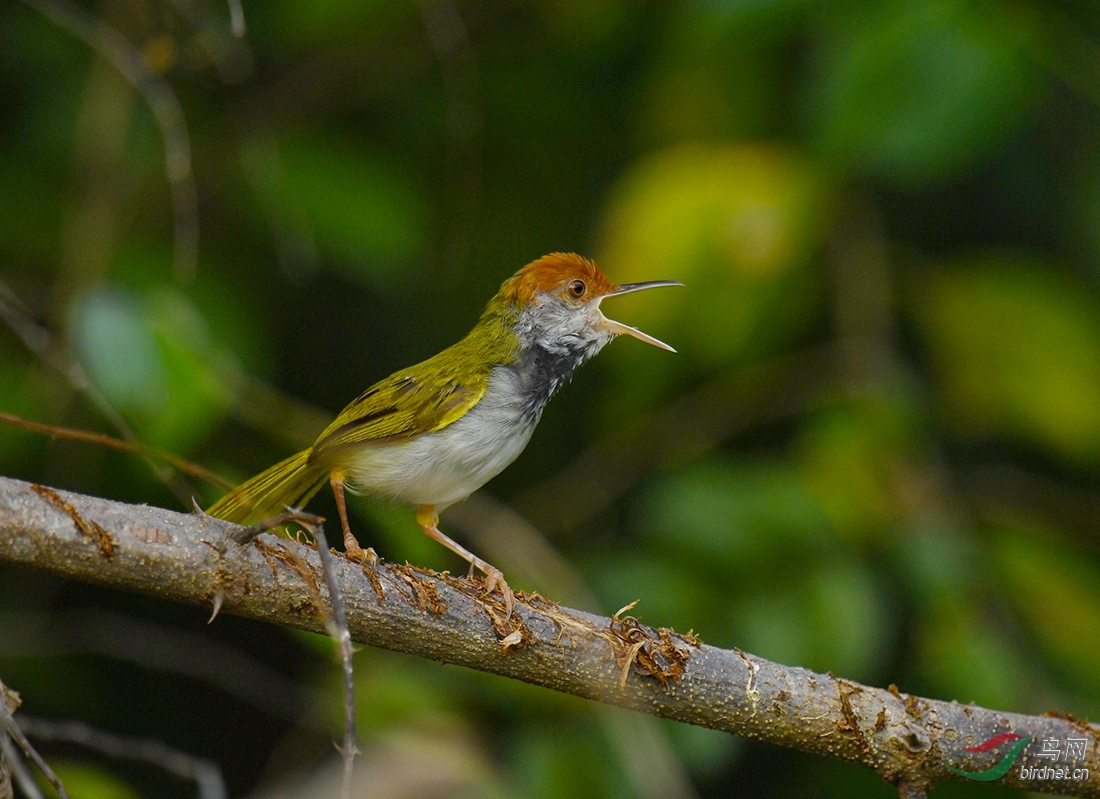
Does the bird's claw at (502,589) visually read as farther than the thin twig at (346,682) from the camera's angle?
Yes

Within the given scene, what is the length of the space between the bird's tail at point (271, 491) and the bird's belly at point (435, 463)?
5.2 inches

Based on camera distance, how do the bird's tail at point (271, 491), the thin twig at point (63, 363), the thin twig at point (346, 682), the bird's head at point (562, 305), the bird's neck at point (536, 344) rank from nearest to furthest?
the thin twig at point (346, 682)
the thin twig at point (63, 363)
the bird's tail at point (271, 491)
the bird's neck at point (536, 344)
the bird's head at point (562, 305)

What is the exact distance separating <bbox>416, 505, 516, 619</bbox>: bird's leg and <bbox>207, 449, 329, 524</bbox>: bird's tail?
1.13 ft

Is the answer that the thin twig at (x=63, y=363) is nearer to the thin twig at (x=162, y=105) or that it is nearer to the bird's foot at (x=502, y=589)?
the thin twig at (x=162, y=105)

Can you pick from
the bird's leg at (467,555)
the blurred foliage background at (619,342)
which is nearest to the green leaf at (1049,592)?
the blurred foliage background at (619,342)

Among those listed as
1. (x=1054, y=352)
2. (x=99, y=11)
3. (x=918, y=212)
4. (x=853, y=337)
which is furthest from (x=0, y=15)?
(x=1054, y=352)

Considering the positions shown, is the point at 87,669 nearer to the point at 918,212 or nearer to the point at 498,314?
the point at 498,314

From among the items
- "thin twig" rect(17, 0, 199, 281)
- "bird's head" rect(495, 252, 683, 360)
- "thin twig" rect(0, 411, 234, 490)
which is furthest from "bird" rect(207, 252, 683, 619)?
→ "thin twig" rect(17, 0, 199, 281)

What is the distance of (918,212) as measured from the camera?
5258mm

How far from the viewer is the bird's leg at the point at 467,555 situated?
2.30m

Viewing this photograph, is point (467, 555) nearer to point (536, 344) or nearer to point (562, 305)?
point (536, 344)

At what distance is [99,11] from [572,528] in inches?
115

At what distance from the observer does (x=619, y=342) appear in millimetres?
4445

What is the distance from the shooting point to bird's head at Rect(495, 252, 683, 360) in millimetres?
3840
